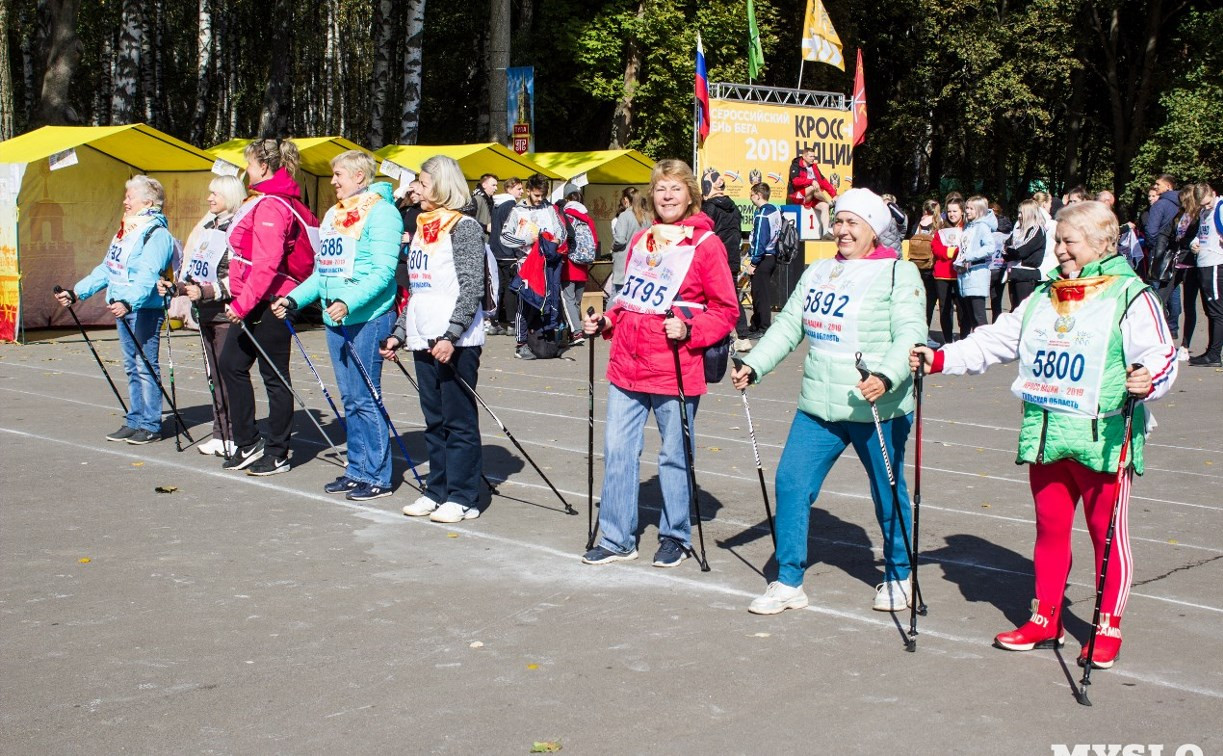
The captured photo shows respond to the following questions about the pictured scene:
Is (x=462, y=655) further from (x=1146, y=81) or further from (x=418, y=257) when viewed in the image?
(x=1146, y=81)

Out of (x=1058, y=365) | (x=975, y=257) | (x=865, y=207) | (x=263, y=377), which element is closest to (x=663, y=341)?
(x=865, y=207)

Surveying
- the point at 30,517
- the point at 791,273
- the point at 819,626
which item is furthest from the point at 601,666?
the point at 791,273

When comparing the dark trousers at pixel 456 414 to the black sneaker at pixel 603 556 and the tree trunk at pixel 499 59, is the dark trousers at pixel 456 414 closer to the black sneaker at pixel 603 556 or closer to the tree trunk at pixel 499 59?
the black sneaker at pixel 603 556

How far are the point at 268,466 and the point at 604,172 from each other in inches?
638

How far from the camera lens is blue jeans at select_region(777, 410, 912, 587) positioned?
5.96m

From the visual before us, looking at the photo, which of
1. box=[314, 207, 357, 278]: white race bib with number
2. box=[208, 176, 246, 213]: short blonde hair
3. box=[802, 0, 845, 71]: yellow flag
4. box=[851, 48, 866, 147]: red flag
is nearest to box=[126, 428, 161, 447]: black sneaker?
box=[208, 176, 246, 213]: short blonde hair

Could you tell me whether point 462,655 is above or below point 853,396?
below

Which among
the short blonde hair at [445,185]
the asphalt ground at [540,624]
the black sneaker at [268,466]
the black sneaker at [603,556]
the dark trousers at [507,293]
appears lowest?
the asphalt ground at [540,624]

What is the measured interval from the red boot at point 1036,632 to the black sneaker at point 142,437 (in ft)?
23.1

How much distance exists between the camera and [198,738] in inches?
180

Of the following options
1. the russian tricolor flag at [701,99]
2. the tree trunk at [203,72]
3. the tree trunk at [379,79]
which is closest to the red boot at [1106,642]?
the russian tricolor flag at [701,99]

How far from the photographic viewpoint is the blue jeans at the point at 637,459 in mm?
6797

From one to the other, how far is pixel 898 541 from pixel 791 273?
1713 cm

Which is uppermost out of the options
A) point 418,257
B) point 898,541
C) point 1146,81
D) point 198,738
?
point 1146,81
